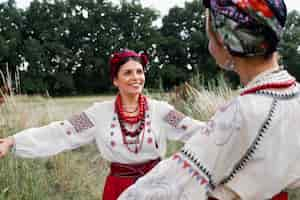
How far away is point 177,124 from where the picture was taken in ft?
7.93

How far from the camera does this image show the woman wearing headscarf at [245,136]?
2.93 ft

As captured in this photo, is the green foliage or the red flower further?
the green foliage

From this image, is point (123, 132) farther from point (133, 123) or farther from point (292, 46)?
point (292, 46)

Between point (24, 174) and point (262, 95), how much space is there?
10.2 feet

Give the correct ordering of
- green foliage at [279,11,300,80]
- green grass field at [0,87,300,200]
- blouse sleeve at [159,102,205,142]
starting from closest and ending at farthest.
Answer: blouse sleeve at [159,102,205,142] → green grass field at [0,87,300,200] → green foliage at [279,11,300,80]

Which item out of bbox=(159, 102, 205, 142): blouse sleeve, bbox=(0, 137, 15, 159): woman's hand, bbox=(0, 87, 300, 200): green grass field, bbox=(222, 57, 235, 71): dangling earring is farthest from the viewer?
bbox=(0, 87, 300, 200): green grass field

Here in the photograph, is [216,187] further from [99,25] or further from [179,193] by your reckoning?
[99,25]

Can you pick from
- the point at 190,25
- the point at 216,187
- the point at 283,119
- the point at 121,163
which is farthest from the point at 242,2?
the point at 190,25

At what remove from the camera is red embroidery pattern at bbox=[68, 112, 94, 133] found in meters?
2.39

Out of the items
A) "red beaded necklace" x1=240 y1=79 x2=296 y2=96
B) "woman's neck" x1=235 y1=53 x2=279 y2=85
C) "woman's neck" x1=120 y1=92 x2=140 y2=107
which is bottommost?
"woman's neck" x1=120 y1=92 x2=140 y2=107

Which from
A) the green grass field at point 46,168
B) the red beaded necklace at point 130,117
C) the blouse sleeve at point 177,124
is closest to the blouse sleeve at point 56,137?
the red beaded necklace at point 130,117

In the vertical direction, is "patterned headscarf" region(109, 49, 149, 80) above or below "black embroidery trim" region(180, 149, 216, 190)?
above

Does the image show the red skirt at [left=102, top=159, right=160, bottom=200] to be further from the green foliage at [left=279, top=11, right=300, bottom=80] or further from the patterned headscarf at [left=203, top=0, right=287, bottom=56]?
the green foliage at [left=279, top=11, right=300, bottom=80]

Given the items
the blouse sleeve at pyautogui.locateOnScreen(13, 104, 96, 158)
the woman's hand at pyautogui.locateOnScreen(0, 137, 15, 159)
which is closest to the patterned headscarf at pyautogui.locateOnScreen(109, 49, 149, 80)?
the blouse sleeve at pyautogui.locateOnScreen(13, 104, 96, 158)
